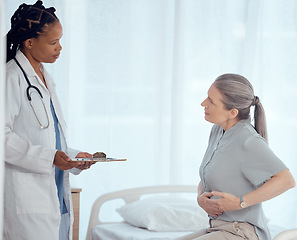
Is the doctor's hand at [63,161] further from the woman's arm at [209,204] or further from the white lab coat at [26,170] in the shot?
the woman's arm at [209,204]

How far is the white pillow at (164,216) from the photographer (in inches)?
98.9

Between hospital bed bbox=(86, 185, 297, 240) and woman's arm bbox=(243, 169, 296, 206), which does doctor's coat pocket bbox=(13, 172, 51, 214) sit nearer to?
hospital bed bbox=(86, 185, 297, 240)

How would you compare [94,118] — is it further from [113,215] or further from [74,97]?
[113,215]

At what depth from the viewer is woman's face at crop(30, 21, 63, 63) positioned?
6.20 ft

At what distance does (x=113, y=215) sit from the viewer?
3.27 meters

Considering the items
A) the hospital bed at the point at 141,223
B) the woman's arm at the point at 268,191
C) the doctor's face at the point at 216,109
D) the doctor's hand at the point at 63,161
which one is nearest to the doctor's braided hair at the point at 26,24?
the doctor's hand at the point at 63,161

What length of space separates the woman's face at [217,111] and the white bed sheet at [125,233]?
748 mm

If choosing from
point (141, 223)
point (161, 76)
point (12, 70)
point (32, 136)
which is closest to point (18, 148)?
point (32, 136)

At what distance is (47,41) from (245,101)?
32.4 inches

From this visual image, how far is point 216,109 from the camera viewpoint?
6.19ft

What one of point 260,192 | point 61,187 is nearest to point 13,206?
point 61,187

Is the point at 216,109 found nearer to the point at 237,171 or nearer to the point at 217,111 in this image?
the point at 217,111

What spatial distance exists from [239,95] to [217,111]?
114 mm

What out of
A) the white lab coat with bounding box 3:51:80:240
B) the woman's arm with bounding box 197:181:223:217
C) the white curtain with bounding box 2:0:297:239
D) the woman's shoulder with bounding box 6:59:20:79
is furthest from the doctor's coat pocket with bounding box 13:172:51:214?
the white curtain with bounding box 2:0:297:239
